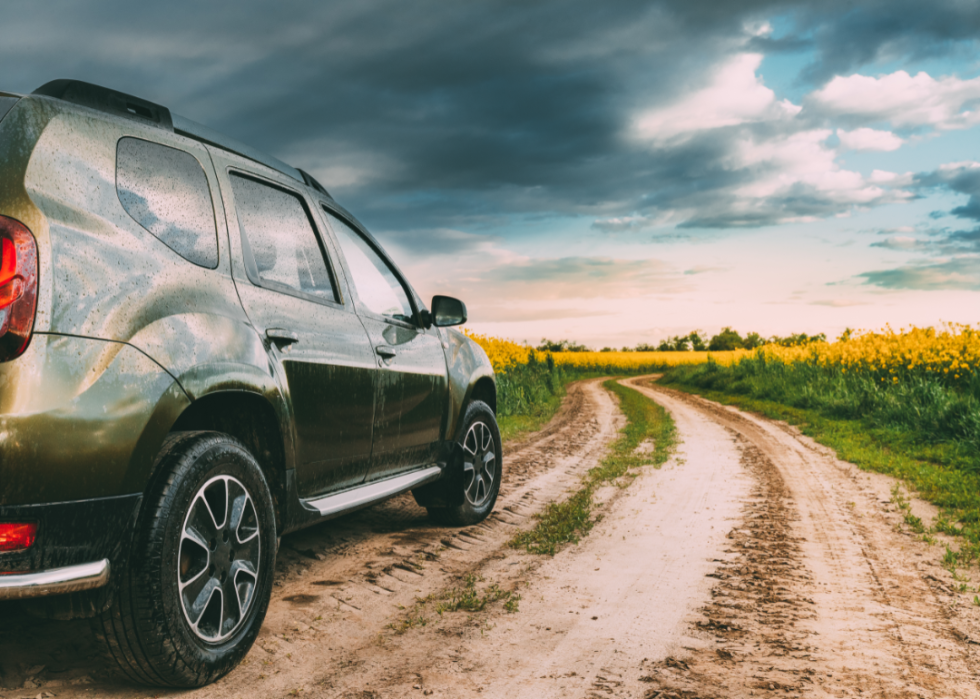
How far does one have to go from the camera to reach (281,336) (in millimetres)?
2953

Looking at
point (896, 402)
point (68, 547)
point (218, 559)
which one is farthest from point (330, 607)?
point (896, 402)

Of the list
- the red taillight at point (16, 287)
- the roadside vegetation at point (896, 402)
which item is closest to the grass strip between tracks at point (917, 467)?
the roadside vegetation at point (896, 402)

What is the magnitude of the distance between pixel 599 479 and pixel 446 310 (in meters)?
3.25

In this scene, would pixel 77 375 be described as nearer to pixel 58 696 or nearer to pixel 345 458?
pixel 58 696

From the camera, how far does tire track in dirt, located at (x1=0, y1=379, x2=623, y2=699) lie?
98.7 inches

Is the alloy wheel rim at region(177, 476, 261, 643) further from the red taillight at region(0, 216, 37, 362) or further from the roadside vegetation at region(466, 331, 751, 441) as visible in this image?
the roadside vegetation at region(466, 331, 751, 441)

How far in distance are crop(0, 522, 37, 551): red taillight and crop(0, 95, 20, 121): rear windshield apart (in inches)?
51.0

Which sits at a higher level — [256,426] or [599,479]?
[256,426]

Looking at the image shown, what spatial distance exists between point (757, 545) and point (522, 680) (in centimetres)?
264

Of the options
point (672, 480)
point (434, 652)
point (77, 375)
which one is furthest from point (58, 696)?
point (672, 480)

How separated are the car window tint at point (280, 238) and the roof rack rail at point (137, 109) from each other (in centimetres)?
18

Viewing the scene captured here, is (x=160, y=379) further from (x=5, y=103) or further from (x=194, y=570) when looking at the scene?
(x=5, y=103)

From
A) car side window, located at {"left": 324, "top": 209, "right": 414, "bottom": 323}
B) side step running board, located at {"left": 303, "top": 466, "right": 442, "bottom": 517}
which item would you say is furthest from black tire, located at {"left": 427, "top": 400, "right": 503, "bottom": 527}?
car side window, located at {"left": 324, "top": 209, "right": 414, "bottom": 323}

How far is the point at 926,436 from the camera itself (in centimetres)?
1004
